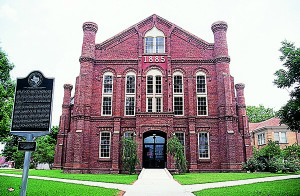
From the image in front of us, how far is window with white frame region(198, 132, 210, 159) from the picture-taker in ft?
77.9

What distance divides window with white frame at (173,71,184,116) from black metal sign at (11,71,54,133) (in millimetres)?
17507

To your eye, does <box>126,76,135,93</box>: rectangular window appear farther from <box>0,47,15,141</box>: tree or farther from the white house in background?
the white house in background

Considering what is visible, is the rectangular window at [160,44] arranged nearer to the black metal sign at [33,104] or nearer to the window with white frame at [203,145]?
the window with white frame at [203,145]

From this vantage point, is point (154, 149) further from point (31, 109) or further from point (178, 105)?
point (31, 109)

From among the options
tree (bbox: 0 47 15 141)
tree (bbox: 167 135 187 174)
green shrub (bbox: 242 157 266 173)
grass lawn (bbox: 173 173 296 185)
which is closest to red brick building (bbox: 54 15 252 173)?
green shrub (bbox: 242 157 266 173)

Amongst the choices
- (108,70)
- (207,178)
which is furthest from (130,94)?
(207,178)

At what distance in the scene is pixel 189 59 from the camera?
83.9 ft

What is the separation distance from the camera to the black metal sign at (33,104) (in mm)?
7840

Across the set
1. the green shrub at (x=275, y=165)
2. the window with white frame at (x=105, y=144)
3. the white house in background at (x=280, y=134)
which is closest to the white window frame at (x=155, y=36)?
the window with white frame at (x=105, y=144)

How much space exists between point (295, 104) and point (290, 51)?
262 cm

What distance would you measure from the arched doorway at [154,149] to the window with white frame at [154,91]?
2.38 metres

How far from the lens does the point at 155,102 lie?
2462cm

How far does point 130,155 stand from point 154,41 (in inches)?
463

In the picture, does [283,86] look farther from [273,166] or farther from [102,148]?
[102,148]
